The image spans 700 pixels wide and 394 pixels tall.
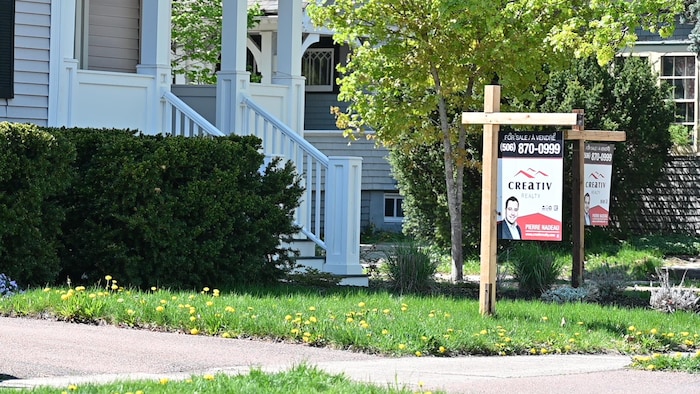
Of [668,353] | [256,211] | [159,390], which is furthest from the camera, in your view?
[256,211]

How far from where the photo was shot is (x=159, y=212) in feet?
42.2

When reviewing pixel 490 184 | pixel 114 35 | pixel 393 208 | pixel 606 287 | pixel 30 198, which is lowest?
pixel 606 287

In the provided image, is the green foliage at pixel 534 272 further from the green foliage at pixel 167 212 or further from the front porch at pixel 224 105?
the green foliage at pixel 167 212

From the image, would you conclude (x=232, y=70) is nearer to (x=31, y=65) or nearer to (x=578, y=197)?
(x=31, y=65)

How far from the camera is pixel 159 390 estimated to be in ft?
23.4

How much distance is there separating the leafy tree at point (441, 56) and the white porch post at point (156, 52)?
2087mm

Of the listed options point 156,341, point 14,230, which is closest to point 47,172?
point 14,230

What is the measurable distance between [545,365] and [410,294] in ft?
15.7

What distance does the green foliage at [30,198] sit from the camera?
11852 millimetres

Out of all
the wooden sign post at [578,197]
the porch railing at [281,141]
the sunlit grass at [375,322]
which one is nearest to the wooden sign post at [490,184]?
the sunlit grass at [375,322]

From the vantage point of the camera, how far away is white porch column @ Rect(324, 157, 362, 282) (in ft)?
50.4

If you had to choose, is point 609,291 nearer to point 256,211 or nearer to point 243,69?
point 256,211

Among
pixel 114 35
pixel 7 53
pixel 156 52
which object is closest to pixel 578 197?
pixel 156 52

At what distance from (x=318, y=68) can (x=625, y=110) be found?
9.98 m
